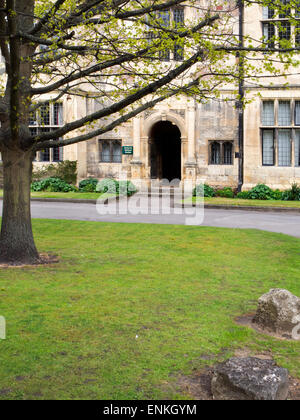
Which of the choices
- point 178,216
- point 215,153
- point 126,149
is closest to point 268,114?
point 215,153

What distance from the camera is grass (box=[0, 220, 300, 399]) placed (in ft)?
14.9

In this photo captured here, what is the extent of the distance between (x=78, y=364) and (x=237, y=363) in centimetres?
152

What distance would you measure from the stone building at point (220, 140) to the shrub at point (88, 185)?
2.80 ft

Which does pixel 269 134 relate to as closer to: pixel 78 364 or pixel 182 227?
pixel 182 227

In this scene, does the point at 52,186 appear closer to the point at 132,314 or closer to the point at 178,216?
the point at 178,216

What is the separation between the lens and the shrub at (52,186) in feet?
82.8

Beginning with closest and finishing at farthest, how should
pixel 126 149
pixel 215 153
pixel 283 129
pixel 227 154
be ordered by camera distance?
pixel 283 129 < pixel 227 154 < pixel 215 153 < pixel 126 149

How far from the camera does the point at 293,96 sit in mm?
23672

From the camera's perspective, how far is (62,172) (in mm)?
26062

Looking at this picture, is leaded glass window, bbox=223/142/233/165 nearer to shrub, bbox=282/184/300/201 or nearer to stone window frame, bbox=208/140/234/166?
stone window frame, bbox=208/140/234/166

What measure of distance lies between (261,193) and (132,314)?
57.8 feet

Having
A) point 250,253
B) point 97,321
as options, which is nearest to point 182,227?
point 250,253

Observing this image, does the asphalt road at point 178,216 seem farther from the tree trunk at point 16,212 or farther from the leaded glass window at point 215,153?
the tree trunk at point 16,212

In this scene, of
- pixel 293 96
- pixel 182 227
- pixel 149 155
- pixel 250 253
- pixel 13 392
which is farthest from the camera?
pixel 149 155
